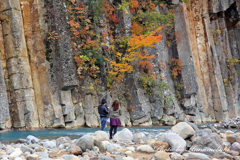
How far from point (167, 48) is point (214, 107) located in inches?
322

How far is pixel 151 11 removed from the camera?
1831 cm

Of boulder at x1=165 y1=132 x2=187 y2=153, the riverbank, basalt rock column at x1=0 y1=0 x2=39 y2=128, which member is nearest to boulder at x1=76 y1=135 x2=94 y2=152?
the riverbank

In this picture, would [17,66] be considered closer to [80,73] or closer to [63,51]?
[63,51]

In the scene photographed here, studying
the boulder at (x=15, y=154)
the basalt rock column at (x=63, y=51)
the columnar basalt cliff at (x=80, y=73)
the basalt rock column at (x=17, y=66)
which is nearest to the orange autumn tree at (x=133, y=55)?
the columnar basalt cliff at (x=80, y=73)

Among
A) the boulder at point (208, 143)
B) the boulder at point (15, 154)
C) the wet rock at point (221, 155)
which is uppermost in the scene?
the boulder at point (15, 154)

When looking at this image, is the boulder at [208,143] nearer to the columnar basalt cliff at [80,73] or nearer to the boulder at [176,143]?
the boulder at [176,143]

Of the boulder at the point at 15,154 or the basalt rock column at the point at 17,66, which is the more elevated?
the basalt rock column at the point at 17,66

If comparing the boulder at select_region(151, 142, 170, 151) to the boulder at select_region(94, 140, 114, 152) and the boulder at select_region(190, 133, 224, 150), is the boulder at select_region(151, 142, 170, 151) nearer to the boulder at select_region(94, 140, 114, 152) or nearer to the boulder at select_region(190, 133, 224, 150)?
the boulder at select_region(190, 133, 224, 150)

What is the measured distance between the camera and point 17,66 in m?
12.7

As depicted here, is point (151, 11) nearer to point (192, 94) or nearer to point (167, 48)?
point (167, 48)

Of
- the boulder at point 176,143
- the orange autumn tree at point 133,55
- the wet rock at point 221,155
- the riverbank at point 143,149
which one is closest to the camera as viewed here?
the riverbank at point 143,149

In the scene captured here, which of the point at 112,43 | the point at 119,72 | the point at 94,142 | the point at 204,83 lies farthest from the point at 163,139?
the point at 204,83

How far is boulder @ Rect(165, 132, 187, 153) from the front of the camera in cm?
516

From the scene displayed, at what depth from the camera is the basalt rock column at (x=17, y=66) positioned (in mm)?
12391
